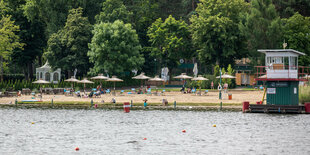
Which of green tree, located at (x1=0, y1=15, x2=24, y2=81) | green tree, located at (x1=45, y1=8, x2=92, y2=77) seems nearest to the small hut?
green tree, located at (x1=45, y1=8, x2=92, y2=77)

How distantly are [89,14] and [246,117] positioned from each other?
66.7 meters

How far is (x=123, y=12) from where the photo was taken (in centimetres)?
11344

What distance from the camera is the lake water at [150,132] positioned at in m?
41.3

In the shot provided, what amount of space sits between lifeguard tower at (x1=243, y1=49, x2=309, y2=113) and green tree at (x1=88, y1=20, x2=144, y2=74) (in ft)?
148

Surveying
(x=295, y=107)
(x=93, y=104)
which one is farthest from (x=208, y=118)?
(x=93, y=104)

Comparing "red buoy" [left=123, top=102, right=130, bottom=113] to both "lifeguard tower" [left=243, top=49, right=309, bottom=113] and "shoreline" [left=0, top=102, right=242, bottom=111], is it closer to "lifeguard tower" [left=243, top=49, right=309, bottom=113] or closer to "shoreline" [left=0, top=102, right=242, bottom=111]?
"shoreline" [left=0, top=102, right=242, bottom=111]

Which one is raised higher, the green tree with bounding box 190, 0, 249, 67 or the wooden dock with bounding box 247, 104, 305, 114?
the green tree with bounding box 190, 0, 249, 67

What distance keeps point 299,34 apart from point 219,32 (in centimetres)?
1524

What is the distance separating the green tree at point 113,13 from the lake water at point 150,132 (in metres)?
45.6

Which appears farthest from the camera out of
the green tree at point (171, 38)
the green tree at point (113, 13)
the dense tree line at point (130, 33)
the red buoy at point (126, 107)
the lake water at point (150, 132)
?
the green tree at point (171, 38)

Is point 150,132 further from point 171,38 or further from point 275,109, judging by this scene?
point 171,38

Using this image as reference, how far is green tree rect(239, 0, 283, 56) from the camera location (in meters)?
97.2

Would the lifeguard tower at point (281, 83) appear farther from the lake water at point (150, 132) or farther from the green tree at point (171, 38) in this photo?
the green tree at point (171, 38)

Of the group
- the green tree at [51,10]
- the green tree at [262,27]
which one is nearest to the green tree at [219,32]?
the green tree at [262,27]
